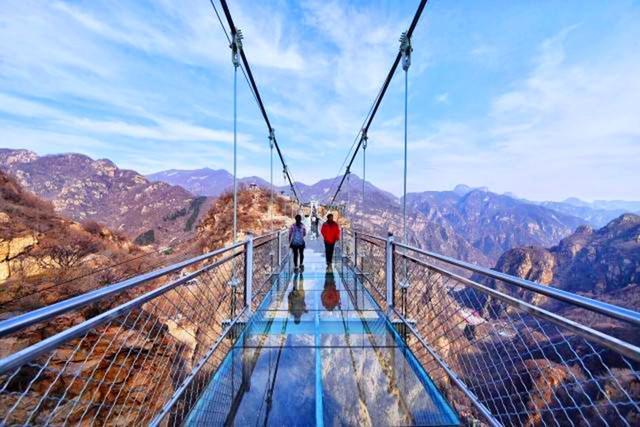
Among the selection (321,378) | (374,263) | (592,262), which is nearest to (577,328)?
(321,378)

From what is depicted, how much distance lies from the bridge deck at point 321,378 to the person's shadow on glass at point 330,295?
32cm

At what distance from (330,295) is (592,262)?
2557 inches

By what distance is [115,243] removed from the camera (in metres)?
23.0

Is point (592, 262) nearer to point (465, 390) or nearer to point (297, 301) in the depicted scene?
point (297, 301)

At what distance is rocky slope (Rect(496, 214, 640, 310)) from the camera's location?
1730 inches

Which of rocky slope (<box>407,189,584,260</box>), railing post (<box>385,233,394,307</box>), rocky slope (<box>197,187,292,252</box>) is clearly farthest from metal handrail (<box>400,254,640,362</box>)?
rocky slope (<box>407,189,584,260</box>)

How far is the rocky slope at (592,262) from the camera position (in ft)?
144

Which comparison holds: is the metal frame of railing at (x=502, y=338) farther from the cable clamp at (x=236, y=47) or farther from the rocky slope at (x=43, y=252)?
the rocky slope at (x=43, y=252)

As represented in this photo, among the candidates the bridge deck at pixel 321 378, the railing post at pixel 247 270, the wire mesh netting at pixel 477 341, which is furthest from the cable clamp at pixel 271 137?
the wire mesh netting at pixel 477 341

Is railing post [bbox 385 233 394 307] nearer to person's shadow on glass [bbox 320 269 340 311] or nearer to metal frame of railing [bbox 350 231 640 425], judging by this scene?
metal frame of railing [bbox 350 231 640 425]

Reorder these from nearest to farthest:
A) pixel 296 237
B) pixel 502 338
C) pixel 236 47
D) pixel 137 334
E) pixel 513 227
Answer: pixel 502 338 → pixel 137 334 → pixel 236 47 → pixel 296 237 → pixel 513 227

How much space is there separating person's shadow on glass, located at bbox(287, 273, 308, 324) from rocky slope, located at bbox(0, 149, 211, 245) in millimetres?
43638

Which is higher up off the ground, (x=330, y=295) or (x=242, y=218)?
(x=242, y=218)

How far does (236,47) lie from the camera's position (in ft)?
14.8
